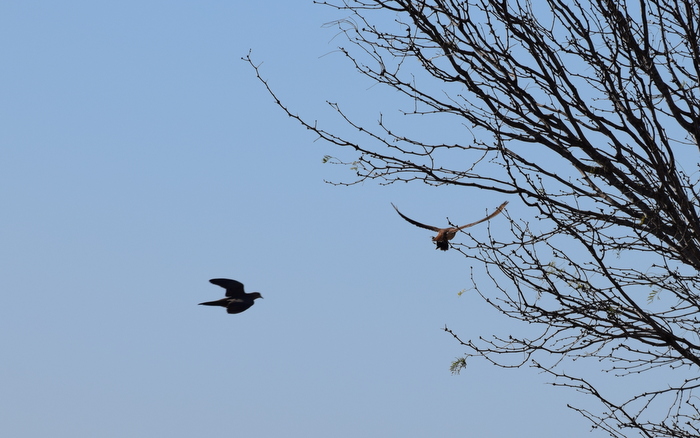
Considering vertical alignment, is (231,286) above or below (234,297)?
above

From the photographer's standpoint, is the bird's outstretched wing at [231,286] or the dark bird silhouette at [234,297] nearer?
the dark bird silhouette at [234,297]

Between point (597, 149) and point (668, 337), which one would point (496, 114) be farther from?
point (668, 337)

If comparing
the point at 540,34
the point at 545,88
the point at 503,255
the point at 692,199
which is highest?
the point at 540,34

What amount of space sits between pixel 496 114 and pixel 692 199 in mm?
1320

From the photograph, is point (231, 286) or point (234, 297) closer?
point (234, 297)

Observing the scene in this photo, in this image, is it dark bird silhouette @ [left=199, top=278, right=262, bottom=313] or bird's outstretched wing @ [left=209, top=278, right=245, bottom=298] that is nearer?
dark bird silhouette @ [left=199, top=278, right=262, bottom=313]

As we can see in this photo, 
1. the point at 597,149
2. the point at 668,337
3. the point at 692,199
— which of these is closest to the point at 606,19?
the point at 597,149

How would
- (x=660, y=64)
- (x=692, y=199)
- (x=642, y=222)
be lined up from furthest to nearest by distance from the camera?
(x=660, y=64), (x=692, y=199), (x=642, y=222)

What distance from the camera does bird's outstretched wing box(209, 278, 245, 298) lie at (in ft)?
22.5

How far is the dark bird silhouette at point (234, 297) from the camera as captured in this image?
262 inches

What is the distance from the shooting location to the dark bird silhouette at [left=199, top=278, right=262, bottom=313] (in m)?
6.65

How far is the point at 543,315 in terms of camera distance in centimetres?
561

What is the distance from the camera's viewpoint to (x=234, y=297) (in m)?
6.82

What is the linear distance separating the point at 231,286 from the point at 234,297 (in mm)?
150
